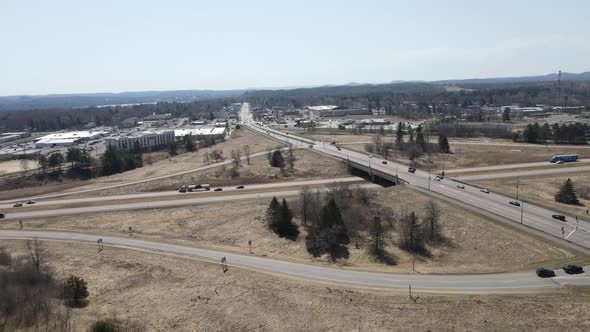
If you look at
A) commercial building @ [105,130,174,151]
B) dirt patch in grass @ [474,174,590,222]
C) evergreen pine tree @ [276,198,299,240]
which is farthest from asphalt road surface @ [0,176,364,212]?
commercial building @ [105,130,174,151]

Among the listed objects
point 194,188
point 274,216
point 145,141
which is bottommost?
point 194,188

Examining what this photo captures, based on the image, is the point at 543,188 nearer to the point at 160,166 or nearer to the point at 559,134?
the point at 559,134

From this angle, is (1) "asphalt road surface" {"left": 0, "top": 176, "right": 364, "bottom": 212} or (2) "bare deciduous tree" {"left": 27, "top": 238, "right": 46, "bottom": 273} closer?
(2) "bare deciduous tree" {"left": 27, "top": 238, "right": 46, "bottom": 273}

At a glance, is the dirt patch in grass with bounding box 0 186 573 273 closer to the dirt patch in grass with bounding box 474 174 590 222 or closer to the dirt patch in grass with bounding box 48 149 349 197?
the dirt patch in grass with bounding box 474 174 590 222

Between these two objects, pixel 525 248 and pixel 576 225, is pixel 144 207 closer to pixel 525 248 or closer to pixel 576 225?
pixel 525 248

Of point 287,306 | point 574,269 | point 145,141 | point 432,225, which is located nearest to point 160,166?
point 145,141

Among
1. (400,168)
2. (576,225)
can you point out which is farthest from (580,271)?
(400,168)
